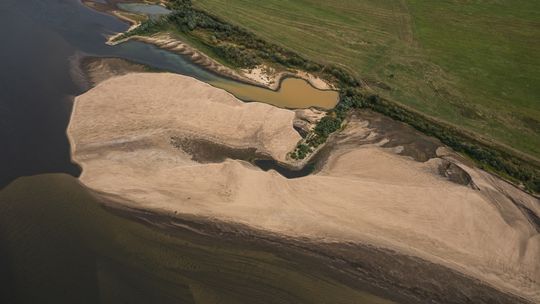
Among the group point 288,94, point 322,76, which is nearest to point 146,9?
point 288,94

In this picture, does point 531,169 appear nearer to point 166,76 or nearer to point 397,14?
point 397,14

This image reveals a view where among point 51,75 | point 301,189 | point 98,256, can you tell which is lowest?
point 98,256

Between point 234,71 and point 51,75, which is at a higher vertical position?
point 234,71

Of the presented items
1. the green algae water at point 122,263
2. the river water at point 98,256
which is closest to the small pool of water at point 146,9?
the river water at point 98,256

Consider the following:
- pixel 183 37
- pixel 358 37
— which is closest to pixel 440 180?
pixel 358 37

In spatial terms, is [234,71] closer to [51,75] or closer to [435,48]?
[51,75]

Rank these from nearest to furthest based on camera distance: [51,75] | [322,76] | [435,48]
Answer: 1. [51,75]
2. [322,76]
3. [435,48]
